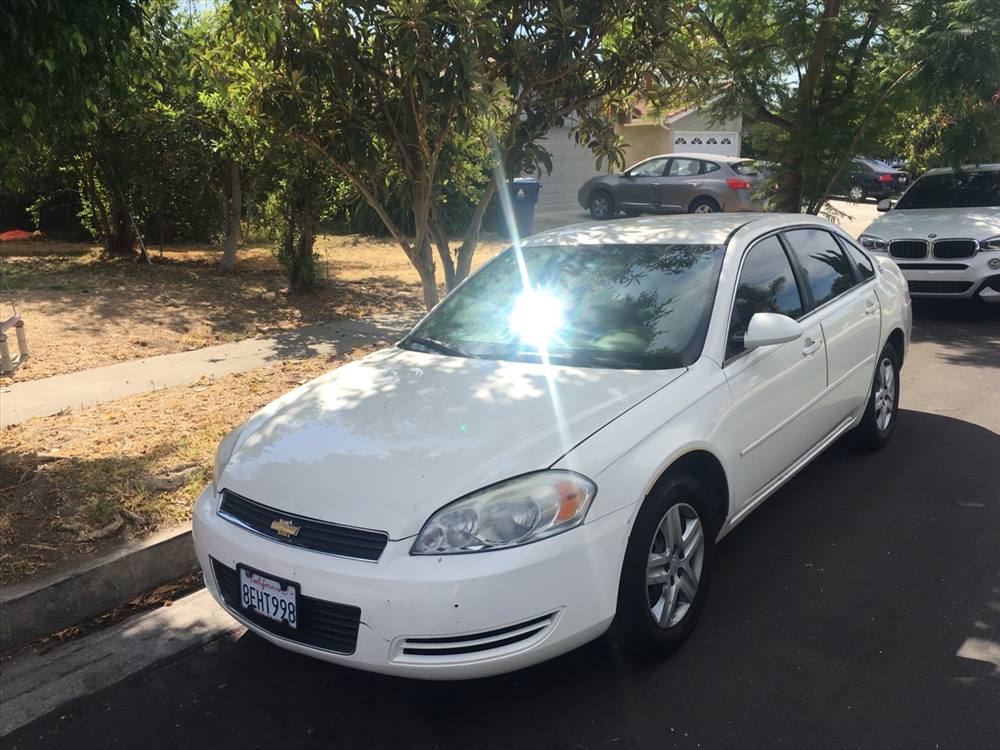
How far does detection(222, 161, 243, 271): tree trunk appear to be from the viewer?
470 inches

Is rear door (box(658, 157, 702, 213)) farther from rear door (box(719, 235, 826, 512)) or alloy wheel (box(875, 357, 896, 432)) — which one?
rear door (box(719, 235, 826, 512))

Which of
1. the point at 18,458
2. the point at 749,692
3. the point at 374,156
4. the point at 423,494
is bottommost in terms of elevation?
the point at 749,692

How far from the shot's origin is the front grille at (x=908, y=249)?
30.0ft

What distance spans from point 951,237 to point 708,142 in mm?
16426

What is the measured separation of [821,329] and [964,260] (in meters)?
5.55

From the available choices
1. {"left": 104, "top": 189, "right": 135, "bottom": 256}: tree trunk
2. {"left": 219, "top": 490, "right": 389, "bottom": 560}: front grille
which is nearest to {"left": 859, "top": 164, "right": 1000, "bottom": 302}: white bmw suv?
{"left": 219, "top": 490, "right": 389, "bottom": 560}: front grille

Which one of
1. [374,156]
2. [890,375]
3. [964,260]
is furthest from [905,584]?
[964,260]

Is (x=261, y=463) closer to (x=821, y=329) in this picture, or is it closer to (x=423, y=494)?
(x=423, y=494)

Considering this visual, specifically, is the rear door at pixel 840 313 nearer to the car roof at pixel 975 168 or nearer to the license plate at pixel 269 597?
the license plate at pixel 269 597

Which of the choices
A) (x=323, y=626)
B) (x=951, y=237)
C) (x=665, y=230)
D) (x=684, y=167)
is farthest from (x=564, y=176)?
(x=323, y=626)

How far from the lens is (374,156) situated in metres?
6.39

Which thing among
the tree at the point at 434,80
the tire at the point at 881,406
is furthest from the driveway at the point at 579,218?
the tire at the point at 881,406

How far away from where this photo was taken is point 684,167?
61.2ft

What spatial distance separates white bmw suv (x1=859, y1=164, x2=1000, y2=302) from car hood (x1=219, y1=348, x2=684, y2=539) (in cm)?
689
